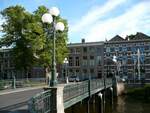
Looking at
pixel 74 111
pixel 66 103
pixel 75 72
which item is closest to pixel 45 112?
pixel 66 103

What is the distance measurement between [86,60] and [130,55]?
41.3 feet

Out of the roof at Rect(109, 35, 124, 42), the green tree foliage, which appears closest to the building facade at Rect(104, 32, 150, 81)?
the roof at Rect(109, 35, 124, 42)

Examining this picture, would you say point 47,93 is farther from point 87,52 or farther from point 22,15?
point 87,52

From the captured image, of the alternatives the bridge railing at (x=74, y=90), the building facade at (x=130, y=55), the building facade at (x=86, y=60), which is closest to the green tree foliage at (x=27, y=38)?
the bridge railing at (x=74, y=90)

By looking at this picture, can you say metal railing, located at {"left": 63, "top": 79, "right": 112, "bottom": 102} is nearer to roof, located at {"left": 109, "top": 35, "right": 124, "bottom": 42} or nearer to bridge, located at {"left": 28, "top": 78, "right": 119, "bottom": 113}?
bridge, located at {"left": 28, "top": 78, "right": 119, "bottom": 113}

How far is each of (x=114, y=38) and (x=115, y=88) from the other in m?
32.9

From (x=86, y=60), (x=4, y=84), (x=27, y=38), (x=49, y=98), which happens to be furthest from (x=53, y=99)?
(x=86, y=60)

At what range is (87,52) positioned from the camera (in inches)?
3541

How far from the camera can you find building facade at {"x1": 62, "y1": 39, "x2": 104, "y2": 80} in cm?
8769

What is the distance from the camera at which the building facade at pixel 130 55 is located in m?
80.5

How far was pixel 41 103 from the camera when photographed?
1680 centimetres

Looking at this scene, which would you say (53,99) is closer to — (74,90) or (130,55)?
(74,90)

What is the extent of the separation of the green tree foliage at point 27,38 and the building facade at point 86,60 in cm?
3088

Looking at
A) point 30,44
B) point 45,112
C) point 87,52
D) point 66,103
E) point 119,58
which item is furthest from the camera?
point 87,52
